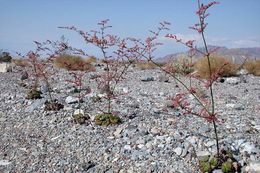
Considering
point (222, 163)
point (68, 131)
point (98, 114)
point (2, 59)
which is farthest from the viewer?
point (2, 59)

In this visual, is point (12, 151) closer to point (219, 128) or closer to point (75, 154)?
point (75, 154)

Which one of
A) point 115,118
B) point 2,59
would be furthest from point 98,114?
point 2,59

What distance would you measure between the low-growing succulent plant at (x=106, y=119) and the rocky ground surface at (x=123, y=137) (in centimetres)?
12

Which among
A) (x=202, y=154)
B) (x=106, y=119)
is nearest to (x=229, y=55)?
(x=106, y=119)

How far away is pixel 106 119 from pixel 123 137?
83 cm

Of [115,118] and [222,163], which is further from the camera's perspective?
[115,118]

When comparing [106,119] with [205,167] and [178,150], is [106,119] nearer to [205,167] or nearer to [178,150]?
[178,150]

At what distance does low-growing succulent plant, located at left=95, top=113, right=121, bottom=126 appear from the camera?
705cm

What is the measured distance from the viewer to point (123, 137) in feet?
21.0

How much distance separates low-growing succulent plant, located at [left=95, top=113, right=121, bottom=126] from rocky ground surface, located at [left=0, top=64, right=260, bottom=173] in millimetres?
119

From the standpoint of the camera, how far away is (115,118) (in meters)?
7.11

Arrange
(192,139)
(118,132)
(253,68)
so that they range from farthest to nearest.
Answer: (253,68)
(118,132)
(192,139)

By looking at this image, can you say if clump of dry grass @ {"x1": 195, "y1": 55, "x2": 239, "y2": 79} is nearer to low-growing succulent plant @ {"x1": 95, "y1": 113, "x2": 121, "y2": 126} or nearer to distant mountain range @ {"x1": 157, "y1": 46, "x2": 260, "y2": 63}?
distant mountain range @ {"x1": 157, "y1": 46, "x2": 260, "y2": 63}

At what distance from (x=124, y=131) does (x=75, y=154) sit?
103 centimetres
